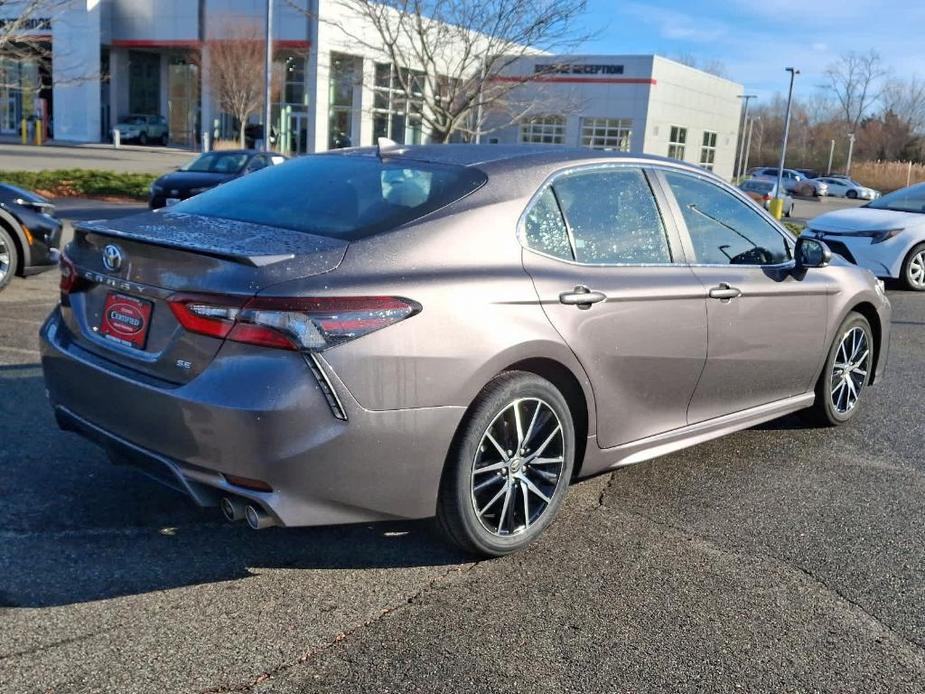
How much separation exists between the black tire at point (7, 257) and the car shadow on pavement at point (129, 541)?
4.75m

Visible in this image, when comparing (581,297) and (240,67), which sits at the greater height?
(240,67)

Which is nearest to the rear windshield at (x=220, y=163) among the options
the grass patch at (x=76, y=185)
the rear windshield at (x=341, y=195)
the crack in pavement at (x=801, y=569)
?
the grass patch at (x=76, y=185)

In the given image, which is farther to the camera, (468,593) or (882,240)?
(882,240)

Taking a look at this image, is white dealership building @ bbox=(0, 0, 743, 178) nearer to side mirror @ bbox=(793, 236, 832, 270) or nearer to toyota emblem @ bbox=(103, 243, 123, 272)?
side mirror @ bbox=(793, 236, 832, 270)

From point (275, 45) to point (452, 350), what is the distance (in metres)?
45.9

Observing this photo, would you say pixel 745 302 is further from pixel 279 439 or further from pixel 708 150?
pixel 708 150

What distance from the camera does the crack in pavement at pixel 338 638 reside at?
2791mm

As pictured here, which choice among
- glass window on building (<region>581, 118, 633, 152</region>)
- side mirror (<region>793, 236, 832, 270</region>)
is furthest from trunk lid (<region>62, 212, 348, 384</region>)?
glass window on building (<region>581, 118, 633, 152</region>)

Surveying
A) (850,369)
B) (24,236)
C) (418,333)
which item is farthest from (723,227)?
(24,236)

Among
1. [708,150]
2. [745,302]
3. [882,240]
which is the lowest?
[882,240]

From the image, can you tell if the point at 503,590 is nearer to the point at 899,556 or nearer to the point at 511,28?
the point at 899,556

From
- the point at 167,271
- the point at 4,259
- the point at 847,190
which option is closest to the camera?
the point at 167,271

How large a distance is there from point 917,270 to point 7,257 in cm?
1146

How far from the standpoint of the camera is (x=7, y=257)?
8.73m
